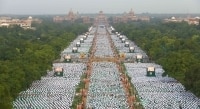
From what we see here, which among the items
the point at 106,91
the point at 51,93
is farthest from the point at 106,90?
the point at 51,93

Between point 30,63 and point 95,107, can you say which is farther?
point 30,63

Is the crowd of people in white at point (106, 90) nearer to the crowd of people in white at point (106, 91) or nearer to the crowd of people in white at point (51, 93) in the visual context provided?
the crowd of people in white at point (106, 91)

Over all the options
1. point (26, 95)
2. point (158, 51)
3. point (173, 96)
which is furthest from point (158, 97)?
point (158, 51)

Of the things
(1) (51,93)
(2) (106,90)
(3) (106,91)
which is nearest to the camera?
(1) (51,93)

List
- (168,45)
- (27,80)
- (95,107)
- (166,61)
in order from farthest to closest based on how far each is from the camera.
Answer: (168,45), (166,61), (27,80), (95,107)

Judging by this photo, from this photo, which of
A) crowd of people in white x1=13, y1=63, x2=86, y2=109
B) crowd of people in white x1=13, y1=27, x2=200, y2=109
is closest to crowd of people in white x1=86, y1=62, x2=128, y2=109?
crowd of people in white x1=13, y1=27, x2=200, y2=109

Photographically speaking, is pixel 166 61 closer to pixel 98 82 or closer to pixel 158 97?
pixel 98 82

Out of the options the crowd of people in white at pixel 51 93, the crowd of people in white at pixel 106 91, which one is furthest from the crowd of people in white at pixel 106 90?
the crowd of people in white at pixel 51 93

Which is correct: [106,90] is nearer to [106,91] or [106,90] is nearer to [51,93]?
[106,91]

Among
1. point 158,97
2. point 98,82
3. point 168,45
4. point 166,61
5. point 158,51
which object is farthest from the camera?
point 168,45

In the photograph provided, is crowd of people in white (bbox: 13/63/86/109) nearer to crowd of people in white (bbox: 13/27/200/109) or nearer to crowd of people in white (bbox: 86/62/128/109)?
crowd of people in white (bbox: 13/27/200/109)

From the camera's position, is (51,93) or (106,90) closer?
(51,93)
